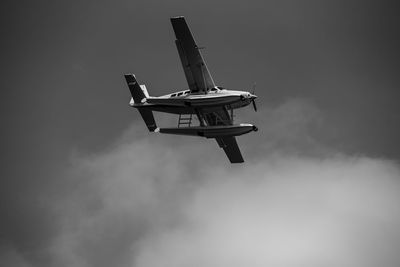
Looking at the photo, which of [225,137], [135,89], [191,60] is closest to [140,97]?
[135,89]

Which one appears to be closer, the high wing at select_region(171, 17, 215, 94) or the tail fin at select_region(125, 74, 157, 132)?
the high wing at select_region(171, 17, 215, 94)

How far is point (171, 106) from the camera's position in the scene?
5512cm

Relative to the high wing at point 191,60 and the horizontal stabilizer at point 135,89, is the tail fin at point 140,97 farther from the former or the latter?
the high wing at point 191,60

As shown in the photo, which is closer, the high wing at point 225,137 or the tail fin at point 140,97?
the high wing at point 225,137

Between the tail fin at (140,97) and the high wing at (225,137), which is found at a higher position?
the tail fin at (140,97)

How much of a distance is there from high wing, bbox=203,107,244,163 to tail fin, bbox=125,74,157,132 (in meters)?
4.61

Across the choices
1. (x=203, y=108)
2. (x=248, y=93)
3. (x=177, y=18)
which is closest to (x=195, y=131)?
(x=203, y=108)

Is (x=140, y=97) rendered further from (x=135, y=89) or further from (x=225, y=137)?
(x=225, y=137)

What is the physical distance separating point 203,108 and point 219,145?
24.4 ft

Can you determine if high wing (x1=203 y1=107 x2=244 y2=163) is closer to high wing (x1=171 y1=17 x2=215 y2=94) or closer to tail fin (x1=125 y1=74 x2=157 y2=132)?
high wing (x1=171 y1=17 x2=215 y2=94)

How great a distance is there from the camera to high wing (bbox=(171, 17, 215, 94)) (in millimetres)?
50812

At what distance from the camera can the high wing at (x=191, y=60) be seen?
50812 millimetres

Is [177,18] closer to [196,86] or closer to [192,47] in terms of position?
[192,47]

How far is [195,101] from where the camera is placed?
52906 millimetres
